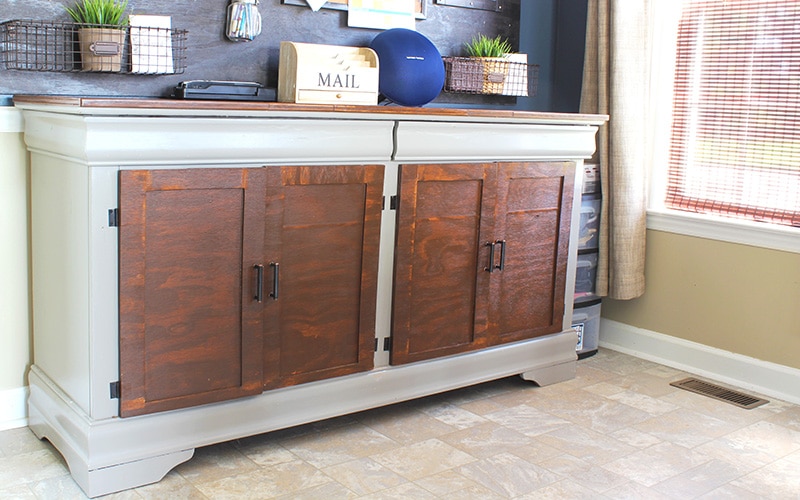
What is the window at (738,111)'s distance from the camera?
337cm

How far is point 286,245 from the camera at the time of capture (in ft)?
8.59

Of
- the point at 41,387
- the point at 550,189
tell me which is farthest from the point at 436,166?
the point at 41,387

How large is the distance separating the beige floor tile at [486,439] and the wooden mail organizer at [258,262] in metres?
0.23

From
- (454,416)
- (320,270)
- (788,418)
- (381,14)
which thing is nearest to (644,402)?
(788,418)

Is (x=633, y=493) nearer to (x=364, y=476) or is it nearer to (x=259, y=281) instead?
(x=364, y=476)

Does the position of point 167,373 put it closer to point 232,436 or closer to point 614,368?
point 232,436

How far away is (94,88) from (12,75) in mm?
232

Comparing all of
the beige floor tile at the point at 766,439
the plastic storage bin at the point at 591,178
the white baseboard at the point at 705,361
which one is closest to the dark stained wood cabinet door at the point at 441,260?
the plastic storage bin at the point at 591,178

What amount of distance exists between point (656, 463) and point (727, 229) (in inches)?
48.0

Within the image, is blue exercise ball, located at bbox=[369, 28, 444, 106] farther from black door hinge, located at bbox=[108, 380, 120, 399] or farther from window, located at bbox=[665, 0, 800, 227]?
black door hinge, located at bbox=[108, 380, 120, 399]

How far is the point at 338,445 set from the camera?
2738mm

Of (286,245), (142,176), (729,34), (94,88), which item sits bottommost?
(286,245)

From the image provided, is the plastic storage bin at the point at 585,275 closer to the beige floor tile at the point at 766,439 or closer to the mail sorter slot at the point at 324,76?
the beige floor tile at the point at 766,439

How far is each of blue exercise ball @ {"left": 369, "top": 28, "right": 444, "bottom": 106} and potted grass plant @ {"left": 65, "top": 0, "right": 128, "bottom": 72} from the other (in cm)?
92
